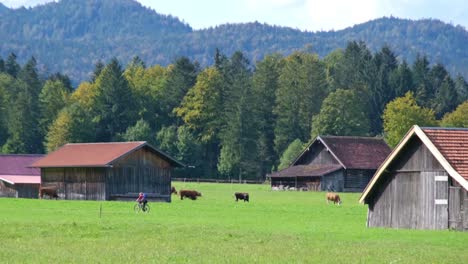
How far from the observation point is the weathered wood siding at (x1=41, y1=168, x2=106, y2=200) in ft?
266

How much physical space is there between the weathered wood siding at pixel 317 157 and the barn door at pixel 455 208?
68.4 meters

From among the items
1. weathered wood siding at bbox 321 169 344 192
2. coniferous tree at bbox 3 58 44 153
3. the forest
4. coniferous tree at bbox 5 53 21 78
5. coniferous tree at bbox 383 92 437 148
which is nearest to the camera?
weathered wood siding at bbox 321 169 344 192

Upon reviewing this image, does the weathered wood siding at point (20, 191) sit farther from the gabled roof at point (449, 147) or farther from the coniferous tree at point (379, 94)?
the coniferous tree at point (379, 94)

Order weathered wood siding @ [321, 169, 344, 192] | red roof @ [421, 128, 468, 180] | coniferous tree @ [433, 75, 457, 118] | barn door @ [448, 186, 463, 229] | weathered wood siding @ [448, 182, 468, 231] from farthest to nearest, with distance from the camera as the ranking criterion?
1. coniferous tree @ [433, 75, 457, 118]
2. weathered wood siding @ [321, 169, 344, 192]
3. barn door @ [448, 186, 463, 229]
4. weathered wood siding @ [448, 182, 468, 231]
5. red roof @ [421, 128, 468, 180]

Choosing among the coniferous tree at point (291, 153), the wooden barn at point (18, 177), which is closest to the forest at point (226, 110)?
the coniferous tree at point (291, 153)

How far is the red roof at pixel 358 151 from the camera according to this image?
106m

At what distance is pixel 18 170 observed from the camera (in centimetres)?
9931

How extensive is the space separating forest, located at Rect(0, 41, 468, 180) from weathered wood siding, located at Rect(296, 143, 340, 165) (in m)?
15.8

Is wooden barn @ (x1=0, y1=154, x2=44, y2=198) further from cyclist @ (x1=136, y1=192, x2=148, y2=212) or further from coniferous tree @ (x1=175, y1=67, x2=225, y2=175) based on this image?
coniferous tree @ (x1=175, y1=67, x2=225, y2=175)

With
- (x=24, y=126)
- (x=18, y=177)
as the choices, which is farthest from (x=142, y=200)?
(x=24, y=126)

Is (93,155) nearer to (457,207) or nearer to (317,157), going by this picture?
(317,157)

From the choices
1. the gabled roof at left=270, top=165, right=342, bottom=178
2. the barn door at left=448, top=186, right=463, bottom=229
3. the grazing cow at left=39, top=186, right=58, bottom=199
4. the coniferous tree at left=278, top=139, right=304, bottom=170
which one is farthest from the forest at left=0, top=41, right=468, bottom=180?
the barn door at left=448, top=186, right=463, bottom=229

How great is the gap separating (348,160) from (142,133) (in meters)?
38.3

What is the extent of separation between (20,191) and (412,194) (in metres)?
60.6
